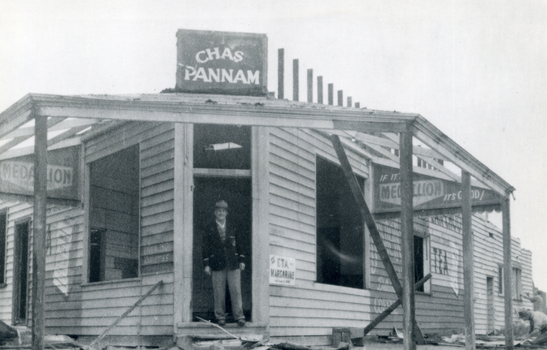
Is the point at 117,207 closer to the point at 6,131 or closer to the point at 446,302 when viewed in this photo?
the point at 6,131

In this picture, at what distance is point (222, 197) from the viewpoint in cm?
1366

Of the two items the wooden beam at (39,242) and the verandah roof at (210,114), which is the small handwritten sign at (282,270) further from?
the wooden beam at (39,242)

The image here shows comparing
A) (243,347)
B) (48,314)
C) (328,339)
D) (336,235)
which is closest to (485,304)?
(336,235)

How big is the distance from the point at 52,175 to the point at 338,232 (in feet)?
20.7

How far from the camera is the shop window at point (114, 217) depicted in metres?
13.9

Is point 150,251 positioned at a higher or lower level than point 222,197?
lower

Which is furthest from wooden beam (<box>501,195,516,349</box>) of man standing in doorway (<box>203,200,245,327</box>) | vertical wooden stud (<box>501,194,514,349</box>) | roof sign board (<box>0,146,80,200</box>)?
roof sign board (<box>0,146,80,200</box>)

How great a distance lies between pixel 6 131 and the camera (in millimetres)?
7977

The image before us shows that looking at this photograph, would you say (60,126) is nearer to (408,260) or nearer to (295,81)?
(408,260)

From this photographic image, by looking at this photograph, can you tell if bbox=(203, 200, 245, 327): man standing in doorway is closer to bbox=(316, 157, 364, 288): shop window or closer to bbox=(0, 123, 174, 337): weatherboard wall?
bbox=(0, 123, 174, 337): weatherboard wall

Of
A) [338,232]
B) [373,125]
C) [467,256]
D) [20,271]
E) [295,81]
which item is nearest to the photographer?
[373,125]

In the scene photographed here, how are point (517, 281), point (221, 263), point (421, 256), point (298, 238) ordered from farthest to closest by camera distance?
point (517, 281) → point (421, 256) → point (298, 238) → point (221, 263)

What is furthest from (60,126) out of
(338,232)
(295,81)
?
(338,232)

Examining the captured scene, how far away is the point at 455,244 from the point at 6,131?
16.3 m
